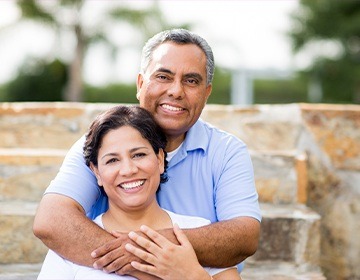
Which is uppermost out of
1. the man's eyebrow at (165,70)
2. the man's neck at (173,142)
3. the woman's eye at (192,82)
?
the man's eyebrow at (165,70)

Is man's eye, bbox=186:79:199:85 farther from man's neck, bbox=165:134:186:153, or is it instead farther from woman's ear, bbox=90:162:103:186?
woman's ear, bbox=90:162:103:186

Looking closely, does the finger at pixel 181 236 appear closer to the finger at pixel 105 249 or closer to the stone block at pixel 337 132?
the finger at pixel 105 249

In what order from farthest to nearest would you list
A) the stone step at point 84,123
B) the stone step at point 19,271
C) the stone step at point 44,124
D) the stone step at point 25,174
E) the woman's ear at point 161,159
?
the stone step at point 44,124, the stone step at point 84,123, the stone step at point 25,174, the stone step at point 19,271, the woman's ear at point 161,159

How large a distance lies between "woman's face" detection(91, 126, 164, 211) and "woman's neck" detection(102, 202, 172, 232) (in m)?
0.06

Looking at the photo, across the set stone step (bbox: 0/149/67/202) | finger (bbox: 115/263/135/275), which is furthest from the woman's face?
stone step (bbox: 0/149/67/202)

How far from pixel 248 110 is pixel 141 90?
53.3 inches

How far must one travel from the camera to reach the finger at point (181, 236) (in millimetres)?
2121

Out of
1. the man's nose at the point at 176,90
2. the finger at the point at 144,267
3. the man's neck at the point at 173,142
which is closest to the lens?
the finger at the point at 144,267

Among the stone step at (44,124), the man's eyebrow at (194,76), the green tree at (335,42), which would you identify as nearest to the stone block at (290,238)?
the man's eyebrow at (194,76)

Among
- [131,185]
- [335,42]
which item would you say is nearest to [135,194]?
[131,185]

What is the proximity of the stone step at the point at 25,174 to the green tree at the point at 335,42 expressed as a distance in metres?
18.1

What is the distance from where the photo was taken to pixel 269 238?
301cm

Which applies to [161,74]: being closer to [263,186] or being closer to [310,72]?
[263,186]

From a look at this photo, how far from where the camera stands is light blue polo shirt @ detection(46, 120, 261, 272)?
233 cm
